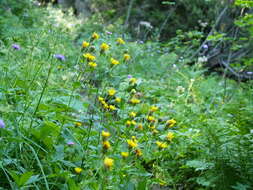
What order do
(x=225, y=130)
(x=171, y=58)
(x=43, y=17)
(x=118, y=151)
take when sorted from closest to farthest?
(x=118, y=151), (x=225, y=130), (x=171, y=58), (x=43, y=17)

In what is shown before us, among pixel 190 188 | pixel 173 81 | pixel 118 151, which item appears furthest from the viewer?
pixel 173 81

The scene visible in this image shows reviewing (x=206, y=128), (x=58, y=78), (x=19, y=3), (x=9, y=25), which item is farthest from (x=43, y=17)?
(x=206, y=128)

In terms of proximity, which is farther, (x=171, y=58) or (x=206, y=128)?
(x=171, y=58)

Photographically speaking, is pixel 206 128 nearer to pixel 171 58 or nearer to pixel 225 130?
pixel 225 130

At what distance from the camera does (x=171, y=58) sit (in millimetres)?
4645

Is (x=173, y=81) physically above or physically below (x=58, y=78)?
below

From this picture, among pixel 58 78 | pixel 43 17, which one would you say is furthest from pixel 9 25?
pixel 58 78

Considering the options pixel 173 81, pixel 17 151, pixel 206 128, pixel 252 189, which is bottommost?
pixel 173 81

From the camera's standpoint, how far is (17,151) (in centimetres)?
135

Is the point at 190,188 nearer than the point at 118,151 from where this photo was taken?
No

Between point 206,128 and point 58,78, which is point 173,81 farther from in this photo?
point 206,128

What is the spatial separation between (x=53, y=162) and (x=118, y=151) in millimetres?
368

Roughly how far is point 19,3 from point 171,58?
2922 millimetres

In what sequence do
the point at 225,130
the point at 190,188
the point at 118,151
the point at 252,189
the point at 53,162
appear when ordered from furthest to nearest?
the point at 190,188 < the point at 225,130 < the point at 252,189 < the point at 118,151 < the point at 53,162
